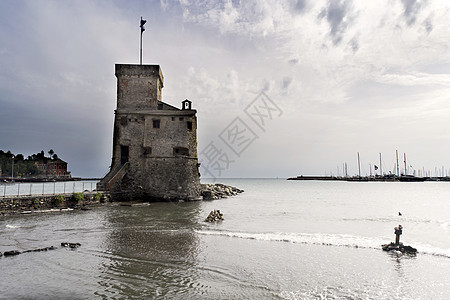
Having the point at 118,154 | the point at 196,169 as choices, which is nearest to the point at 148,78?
the point at 118,154

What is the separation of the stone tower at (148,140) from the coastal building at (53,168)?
104m

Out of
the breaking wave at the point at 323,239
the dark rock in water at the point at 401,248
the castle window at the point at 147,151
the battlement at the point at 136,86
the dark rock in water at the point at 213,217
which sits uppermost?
the battlement at the point at 136,86

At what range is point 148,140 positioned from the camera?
29.2 metres

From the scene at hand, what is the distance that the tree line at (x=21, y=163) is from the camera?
10188 centimetres

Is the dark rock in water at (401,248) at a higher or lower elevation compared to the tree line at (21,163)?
lower

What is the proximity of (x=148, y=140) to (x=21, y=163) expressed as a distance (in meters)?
104

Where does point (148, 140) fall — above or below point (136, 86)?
below

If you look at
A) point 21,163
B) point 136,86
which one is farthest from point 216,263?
point 21,163

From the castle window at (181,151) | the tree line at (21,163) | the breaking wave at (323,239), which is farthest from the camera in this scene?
the tree line at (21,163)

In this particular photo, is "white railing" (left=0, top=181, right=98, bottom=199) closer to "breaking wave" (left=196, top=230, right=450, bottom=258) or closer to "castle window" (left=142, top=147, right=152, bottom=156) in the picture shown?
"castle window" (left=142, top=147, right=152, bottom=156)

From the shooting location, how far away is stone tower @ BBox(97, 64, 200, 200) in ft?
94.6

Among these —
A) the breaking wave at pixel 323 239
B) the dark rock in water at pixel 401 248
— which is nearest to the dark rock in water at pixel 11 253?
the breaking wave at pixel 323 239

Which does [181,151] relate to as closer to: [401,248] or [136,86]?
[136,86]

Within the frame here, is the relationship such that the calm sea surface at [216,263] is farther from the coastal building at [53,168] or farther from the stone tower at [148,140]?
the coastal building at [53,168]
